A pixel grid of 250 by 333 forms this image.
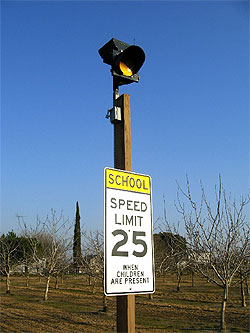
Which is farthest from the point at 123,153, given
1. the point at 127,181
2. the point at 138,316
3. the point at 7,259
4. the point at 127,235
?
the point at 7,259

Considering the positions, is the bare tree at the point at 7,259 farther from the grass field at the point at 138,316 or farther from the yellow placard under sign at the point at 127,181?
the yellow placard under sign at the point at 127,181

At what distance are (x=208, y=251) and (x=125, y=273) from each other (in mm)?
10137

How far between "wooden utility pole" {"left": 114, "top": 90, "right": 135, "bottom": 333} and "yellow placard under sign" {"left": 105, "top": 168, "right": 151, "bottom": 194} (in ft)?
0.67

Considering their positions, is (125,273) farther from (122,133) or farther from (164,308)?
(164,308)

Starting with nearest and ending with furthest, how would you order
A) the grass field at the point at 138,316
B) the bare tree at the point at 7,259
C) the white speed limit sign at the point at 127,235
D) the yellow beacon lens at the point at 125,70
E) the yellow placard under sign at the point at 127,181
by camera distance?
the white speed limit sign at the point at 127,235 < the yellow placard under sign at the point at 127,181 < the yellow beacon lens at the point at 125,70 < the grass field at the point at 138,316 < the bare tree at the point at 7,259

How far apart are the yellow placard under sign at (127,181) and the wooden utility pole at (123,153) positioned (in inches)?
8.0

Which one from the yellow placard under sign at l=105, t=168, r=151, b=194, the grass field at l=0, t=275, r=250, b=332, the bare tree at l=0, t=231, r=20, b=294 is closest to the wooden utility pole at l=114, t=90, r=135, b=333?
the yellow placard under sign at l=105, t=168, r=151, b=194

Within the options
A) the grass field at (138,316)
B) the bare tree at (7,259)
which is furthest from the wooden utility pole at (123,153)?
the bare tree at (7,259)

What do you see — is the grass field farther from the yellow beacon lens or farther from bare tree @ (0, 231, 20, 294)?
the yellow beacon lens

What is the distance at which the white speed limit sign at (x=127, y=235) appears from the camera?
273 cm

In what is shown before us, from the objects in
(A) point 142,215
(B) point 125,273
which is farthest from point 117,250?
(A) point 142,215

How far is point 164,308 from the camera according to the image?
54.1 ft

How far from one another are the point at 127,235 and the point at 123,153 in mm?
898

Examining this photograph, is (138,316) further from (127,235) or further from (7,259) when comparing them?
(7,259)
